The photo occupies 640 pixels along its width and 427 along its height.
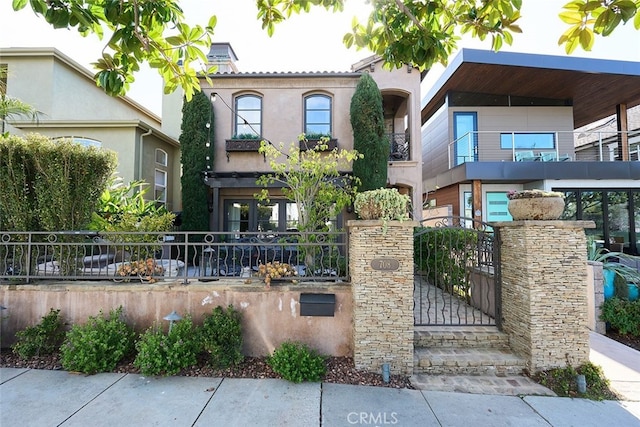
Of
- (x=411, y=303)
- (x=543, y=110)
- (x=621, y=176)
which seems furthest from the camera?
(x=543, y=110)

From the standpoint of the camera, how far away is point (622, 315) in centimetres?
508

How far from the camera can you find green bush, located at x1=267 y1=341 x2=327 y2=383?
3637 mm

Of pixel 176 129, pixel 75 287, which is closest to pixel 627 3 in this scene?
pixel 75 287

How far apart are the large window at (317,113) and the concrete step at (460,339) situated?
8018mm

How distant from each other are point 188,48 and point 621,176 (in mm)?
14070

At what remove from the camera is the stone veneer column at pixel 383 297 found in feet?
12.5

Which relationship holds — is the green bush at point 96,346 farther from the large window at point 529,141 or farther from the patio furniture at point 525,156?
the large window at point 529,141

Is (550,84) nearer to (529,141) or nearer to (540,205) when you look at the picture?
(529,141)

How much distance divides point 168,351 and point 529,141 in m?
14.4

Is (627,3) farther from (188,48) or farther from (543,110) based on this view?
(543,110)

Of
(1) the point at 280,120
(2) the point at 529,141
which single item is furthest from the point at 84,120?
(2) the point at 529,141

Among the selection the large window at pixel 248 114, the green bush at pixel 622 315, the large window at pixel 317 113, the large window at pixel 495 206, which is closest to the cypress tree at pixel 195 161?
the large window at pixel 248 114

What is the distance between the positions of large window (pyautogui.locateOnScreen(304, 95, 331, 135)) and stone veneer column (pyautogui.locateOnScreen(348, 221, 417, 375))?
746cm

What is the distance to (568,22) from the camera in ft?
8.32
